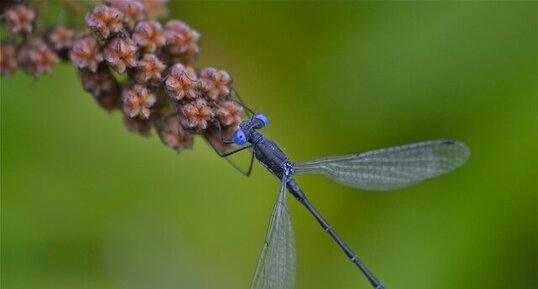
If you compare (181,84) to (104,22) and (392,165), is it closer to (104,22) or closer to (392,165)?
(104,22)

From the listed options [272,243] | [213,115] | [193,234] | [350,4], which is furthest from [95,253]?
[350,4]

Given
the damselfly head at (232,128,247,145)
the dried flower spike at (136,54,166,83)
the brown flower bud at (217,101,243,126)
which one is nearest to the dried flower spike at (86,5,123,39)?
the dried flower spike at (136,54,166,83)

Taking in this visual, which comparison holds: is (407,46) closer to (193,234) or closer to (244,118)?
(244,118)

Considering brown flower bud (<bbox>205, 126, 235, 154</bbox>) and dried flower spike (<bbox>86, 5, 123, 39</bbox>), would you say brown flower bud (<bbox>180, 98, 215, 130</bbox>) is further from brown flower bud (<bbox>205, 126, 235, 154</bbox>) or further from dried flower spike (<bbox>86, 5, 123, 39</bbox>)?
dried flower spike (<bbox>86, 5, 123, 39</bbox>)

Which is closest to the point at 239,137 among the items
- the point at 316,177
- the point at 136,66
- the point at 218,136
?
the point at 218,136

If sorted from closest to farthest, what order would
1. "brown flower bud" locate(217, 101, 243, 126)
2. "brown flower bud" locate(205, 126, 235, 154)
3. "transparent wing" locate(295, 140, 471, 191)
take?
"brown flower bud" locate(217, 101, 243, 126), "brown flower bud" locate(205, 126, 235, 154), "transparent wing" locate(295, 140, 471, 191)

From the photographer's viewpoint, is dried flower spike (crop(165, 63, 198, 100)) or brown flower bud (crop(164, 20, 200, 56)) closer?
dried flower spike (crop(165, 63, 198, 100))
